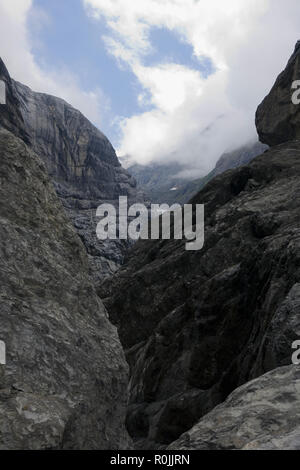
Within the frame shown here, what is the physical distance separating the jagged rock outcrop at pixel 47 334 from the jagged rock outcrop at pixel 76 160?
124 meters

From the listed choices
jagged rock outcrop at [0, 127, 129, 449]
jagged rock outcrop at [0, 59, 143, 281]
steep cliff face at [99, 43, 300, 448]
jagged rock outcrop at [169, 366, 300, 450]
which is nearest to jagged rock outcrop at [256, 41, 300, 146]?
steep cliff face at [99, 43, 300, 448]

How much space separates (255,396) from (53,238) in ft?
28.5

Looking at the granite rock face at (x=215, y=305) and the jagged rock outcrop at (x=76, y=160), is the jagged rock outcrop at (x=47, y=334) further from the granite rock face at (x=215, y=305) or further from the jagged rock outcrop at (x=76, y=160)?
the jagged rock outcrop at (x=76, y=160)

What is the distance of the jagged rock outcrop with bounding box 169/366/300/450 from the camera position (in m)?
7.86

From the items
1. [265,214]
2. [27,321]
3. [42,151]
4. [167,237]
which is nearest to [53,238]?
[27,321]

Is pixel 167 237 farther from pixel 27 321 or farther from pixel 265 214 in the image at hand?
pixel 27 321

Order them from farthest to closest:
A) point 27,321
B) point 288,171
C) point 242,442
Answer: point 288,171
point 27,321
point 242,442

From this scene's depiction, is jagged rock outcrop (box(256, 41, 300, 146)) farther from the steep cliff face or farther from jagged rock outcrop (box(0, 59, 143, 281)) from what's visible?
jagged rock outcrop (box(0, 59, 143, 281))

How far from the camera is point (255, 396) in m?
9.59

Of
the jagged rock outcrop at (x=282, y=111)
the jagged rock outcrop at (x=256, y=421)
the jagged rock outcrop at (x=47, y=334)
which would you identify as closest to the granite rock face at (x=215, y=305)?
the jagged rock outcrop at (x=256, y=421)

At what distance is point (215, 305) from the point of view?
Answer: 22922mm

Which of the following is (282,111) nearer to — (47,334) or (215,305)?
(215,305)

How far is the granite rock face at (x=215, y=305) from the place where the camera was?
17453 mm

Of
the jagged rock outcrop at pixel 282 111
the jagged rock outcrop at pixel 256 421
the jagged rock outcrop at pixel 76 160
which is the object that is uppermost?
the jagged rock outcrop at pixel 76 160
